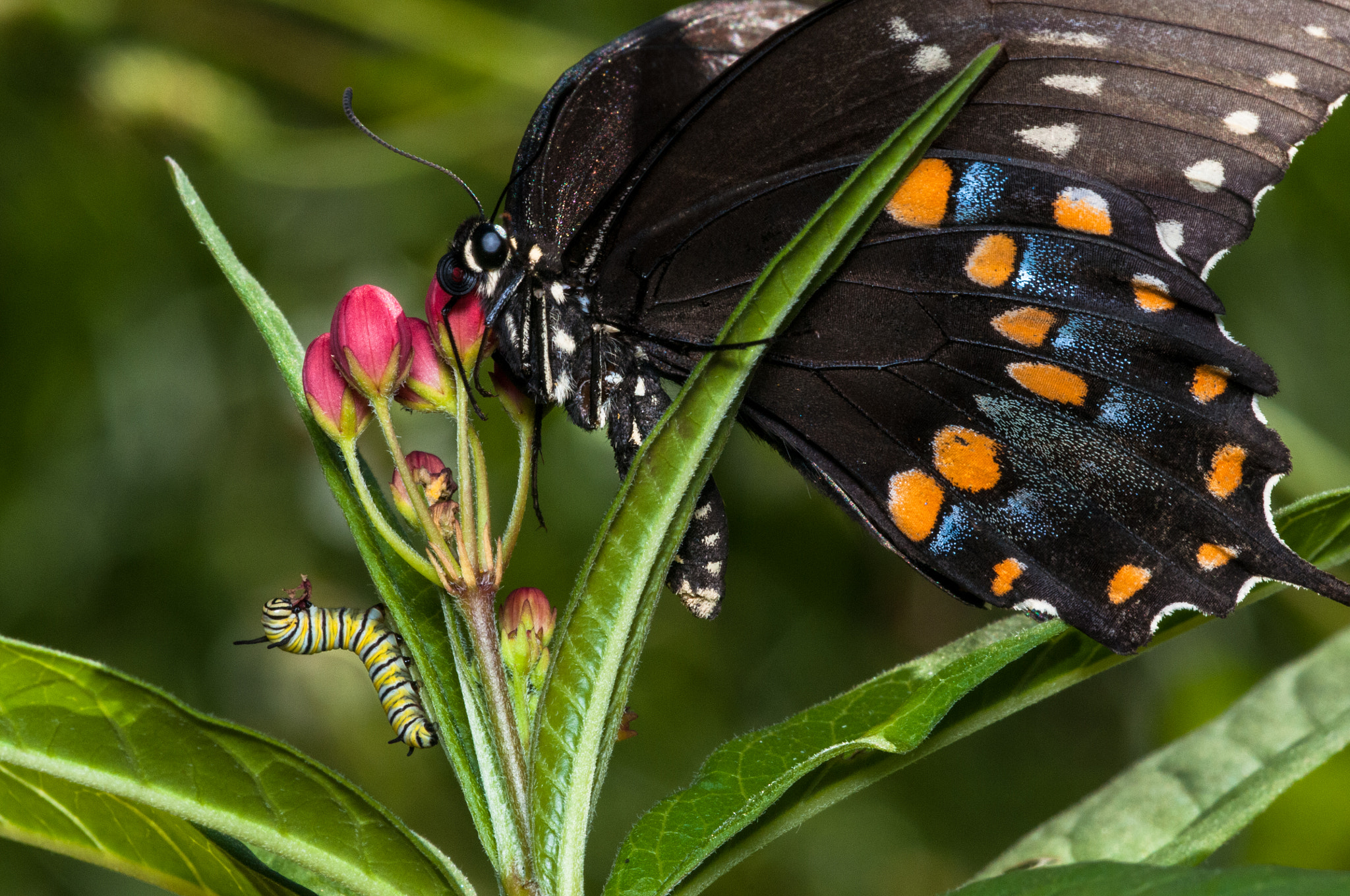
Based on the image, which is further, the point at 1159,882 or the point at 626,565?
the point at 626,565

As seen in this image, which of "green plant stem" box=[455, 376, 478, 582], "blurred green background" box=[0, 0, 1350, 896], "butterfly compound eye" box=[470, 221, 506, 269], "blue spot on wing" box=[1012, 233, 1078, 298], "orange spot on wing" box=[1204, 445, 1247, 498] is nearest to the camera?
"green plant stem" box=[455, 376, 478, 582]

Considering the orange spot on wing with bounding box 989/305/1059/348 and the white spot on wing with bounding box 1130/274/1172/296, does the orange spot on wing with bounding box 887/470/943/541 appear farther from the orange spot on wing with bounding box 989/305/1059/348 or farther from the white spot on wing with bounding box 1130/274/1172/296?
the white spot on wing with bounding box 1130/274/1172/296

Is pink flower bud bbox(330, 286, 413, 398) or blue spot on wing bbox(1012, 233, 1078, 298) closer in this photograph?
pink flower bud bbox(330, 286, 413, 398)

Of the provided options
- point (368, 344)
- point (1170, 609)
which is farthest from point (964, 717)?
point (368, 344)

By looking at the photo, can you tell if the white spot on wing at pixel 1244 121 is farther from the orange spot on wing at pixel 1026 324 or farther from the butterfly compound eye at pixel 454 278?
the butterfly compound eye at pixel 454 278

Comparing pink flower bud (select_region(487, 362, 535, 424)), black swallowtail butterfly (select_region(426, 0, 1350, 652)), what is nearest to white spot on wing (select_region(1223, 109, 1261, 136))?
black swallowtail butterfly (select_region(426, 0, 1350, 652))

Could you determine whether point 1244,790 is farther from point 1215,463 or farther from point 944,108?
point 944,108

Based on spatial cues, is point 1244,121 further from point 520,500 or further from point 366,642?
point 366,642
